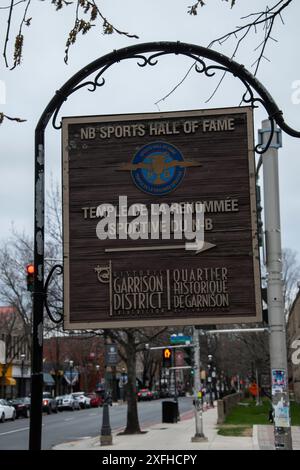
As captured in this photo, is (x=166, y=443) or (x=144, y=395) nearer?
(x=166, y=443)

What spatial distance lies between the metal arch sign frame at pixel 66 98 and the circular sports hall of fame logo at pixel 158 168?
919 millimetres

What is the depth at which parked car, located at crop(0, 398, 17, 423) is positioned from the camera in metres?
40.0

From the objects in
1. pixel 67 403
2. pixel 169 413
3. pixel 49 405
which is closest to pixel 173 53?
pixel 169 413

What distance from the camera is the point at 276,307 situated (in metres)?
6.02

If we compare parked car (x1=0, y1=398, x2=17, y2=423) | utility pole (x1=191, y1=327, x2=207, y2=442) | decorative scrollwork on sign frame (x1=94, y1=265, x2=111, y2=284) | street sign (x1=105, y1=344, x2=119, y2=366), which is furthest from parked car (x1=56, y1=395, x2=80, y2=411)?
decorative scrollwork on sign frame (x1=94, y1=265, x2=111, y2=284)

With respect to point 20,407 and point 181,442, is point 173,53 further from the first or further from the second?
point 20,407

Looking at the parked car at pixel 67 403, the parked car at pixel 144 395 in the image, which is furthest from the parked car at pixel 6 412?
the parked car at pixel 144 395

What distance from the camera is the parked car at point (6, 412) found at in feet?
131

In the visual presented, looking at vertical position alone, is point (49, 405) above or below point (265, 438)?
below

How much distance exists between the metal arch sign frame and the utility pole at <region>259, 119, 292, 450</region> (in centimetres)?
37

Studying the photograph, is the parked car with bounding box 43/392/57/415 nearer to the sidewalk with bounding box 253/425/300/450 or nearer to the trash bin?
the trash bin

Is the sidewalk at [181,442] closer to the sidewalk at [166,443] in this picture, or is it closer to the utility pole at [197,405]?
the sidewalk at [166,443]

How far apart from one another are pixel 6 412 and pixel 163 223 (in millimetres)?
37694
